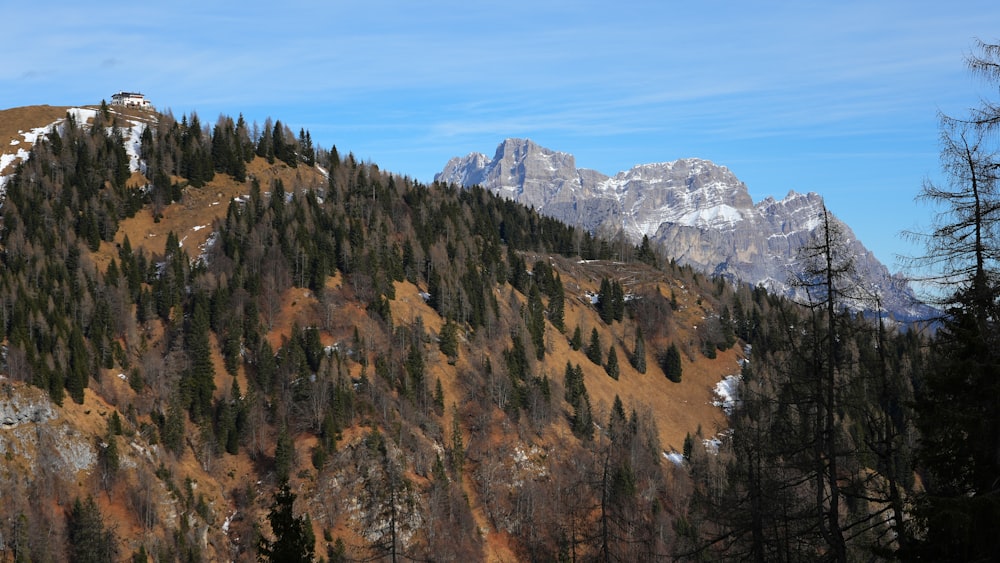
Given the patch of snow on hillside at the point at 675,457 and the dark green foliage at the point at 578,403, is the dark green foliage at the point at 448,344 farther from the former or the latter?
the patch of snow on hillside at the point at 675,457

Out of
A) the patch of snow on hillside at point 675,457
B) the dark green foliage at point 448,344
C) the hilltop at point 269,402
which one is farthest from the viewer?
the patch of snow on hillside at point 675,457

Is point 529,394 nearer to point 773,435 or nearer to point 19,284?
point 19,284

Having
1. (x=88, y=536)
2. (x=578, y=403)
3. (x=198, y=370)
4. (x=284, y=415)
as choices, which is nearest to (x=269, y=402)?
(x=284, y=415)

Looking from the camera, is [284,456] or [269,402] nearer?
[284,456]

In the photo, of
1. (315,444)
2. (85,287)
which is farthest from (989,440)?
(85,287)

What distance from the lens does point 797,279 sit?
25141 mm

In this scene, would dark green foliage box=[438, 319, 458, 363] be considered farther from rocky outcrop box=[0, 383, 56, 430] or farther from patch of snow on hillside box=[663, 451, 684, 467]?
rocky outcrop box=[0, 383, 56, 430]

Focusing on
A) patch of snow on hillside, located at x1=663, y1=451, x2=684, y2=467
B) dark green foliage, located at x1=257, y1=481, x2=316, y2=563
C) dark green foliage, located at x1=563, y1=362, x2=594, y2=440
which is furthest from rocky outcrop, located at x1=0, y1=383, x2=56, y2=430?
patch of snow on hillside, located at x1=663, y1=451, x2=684, y2=467

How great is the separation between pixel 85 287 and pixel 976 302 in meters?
173

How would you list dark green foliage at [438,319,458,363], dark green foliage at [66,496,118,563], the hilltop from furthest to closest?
dark green foliage at [438,319,458,363] < the hilltop < dark green foliage at [66,496,118,563]

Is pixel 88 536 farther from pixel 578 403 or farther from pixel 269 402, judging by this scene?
pixel 578 403

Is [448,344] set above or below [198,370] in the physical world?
above

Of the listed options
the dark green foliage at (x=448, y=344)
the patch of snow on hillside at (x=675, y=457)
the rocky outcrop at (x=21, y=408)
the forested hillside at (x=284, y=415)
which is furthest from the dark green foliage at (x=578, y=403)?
the rocky outcrop at (x=21, y=408)

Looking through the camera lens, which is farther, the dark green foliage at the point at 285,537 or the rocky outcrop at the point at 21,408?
the rocky outcrop at the point at 21,408
